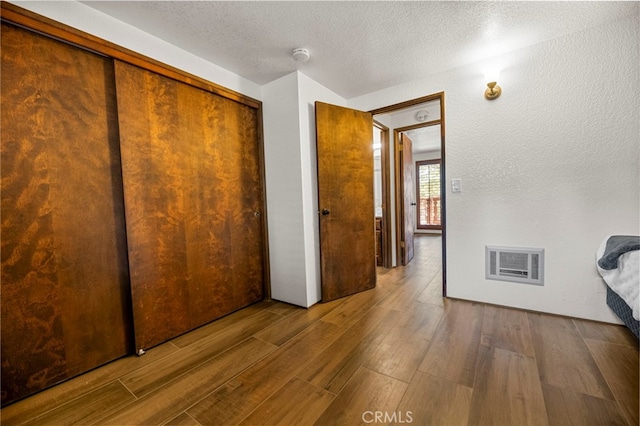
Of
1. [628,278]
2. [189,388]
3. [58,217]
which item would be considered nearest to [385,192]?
[628,278]

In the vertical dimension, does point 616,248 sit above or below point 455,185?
below

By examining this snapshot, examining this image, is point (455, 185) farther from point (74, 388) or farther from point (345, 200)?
point (74, 388)

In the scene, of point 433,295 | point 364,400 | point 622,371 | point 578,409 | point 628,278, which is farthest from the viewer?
point 433,295

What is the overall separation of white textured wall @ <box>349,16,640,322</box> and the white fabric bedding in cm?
33

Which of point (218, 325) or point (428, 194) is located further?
point (428, 194)

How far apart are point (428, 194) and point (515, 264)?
512 centimetres

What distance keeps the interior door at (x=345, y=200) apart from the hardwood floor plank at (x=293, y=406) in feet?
3.89

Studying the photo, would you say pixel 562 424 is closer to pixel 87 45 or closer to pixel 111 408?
pixel 111 408

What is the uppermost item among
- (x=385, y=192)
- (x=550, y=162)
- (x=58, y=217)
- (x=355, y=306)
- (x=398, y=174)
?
(x=398, y=174)

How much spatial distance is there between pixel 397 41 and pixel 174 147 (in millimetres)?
1943

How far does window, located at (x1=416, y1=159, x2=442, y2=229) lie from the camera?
689 centimetres

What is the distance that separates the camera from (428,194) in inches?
277

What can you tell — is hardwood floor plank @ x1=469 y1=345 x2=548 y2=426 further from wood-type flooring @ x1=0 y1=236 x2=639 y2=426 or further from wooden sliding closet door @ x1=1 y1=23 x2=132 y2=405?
wooden sliding closet door @ x1=1 y1=23 x2=132 y2=405

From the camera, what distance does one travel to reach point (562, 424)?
107 cm
